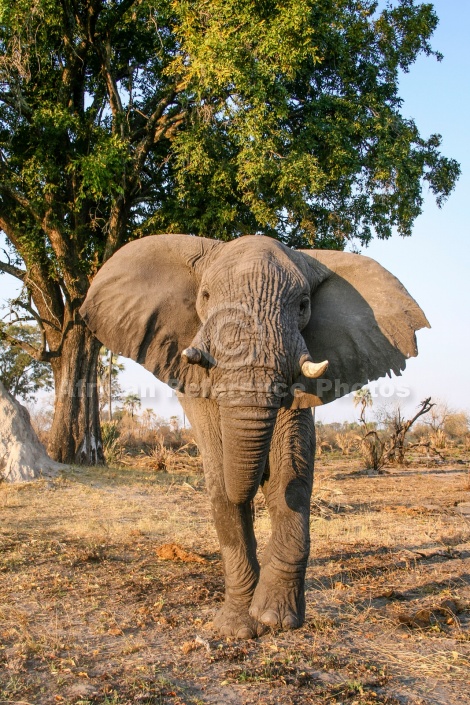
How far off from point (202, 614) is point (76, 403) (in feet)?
35.7

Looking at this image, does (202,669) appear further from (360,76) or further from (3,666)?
(360,76)

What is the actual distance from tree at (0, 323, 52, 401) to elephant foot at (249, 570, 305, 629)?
1060 inches

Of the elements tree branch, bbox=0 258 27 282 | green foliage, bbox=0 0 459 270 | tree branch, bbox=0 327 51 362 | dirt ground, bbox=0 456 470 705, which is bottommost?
dirt ground, bbox=0 456 470 705

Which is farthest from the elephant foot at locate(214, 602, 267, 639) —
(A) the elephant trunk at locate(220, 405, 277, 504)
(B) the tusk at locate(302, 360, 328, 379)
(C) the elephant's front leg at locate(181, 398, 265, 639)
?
(B) the tusk at locate(302, 360, 328, 379)

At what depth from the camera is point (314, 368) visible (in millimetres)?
4102

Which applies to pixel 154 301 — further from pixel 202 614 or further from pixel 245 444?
pixel 202 614

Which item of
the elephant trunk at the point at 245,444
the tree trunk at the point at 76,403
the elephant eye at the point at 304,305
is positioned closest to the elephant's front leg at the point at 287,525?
the elephant trunk at the point at 245,444

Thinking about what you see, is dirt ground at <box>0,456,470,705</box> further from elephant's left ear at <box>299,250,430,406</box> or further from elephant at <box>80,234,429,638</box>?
elephant's left ear at <box>299,250,430,406</box>

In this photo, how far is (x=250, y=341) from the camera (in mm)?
4219

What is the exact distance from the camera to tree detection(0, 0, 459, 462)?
12156 mm

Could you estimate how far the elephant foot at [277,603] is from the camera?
4.60 m

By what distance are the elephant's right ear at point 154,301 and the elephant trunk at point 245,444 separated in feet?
2.54

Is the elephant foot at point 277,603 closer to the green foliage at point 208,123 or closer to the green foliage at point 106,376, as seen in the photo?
the green foliage at point 208,123

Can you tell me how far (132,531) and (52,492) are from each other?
3.09 metres
